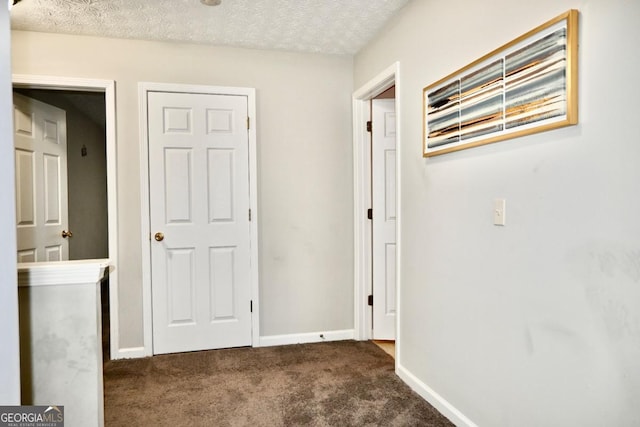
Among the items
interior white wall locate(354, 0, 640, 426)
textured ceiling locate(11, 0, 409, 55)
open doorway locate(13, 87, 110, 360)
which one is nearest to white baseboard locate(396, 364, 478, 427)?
interior white wall locate(354, 0, 640, 426)

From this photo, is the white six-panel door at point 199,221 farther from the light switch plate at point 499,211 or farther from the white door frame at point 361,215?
the light switch plate at point 499,211

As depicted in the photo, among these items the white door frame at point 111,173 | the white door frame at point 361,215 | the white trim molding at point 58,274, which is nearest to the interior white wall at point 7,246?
the white trim molding at point 58,274

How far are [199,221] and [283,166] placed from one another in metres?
0.79

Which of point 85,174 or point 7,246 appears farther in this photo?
point 85,174

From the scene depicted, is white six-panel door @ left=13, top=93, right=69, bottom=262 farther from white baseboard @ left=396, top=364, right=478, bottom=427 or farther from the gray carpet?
white baseboard @ left=396, top=364, right=478, bottom=427

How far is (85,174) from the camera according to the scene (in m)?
4.78

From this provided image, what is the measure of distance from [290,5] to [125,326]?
100.0 inches

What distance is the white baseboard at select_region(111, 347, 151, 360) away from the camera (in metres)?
3.03

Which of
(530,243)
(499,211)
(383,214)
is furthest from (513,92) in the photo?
(383,214)

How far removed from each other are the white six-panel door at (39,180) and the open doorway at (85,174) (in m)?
1.14

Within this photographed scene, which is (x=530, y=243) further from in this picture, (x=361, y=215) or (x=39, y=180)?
(x=39, y=180)

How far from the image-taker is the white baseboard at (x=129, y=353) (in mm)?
3027

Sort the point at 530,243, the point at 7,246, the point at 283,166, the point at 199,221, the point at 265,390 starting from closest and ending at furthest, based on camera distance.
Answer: the point at 7,246 → the point at 530,243 → the point at 265,390 → the point at 199,221 → the point at 283,166

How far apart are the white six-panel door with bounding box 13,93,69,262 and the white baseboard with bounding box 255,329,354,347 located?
5.77 ft
